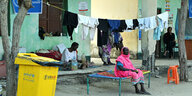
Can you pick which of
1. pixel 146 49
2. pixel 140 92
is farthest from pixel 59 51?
pixel 140 92

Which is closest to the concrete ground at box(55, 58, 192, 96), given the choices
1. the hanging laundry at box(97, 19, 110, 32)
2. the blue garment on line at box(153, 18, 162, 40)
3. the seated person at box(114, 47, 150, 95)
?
the seated person at box(114, 47, 150, 95)

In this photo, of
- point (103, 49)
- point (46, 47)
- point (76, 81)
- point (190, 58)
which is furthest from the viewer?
point (190, 58)

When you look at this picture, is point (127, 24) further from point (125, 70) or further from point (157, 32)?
point (125, 70)

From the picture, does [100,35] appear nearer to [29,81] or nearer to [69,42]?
[69,42]

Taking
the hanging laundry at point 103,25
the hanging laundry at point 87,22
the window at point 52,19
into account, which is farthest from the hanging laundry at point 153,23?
the window at point 52,19

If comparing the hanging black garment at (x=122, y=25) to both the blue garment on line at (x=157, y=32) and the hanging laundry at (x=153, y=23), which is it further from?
the blue garment on line at (x=157, y=32)

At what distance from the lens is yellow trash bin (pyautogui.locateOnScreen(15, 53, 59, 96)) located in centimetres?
501

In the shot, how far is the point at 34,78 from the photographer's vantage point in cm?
502

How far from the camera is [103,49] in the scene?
11.1 meters

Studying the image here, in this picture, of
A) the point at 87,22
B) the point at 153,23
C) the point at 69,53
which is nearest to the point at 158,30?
the point at 153,23

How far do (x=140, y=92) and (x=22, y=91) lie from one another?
11.2ft

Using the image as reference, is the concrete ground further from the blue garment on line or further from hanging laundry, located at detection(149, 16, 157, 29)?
hanging laundry, located at detection(149, 16, 157, 29)

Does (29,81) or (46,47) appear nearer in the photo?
(29,81)

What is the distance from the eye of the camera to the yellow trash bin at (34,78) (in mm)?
5008
